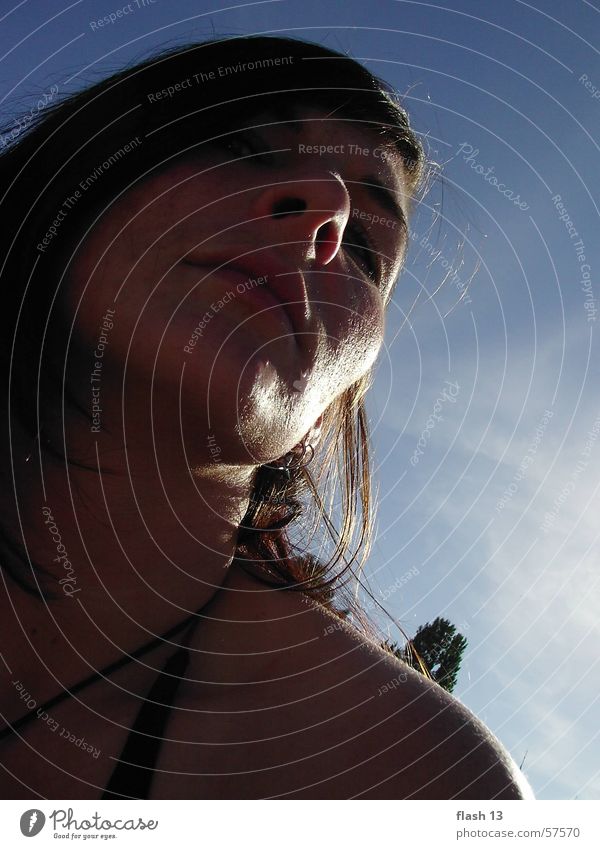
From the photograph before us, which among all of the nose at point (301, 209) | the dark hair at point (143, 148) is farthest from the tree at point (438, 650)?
the nose at point (301, 209)

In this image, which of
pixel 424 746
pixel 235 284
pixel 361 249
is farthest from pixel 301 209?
pixel 424 746

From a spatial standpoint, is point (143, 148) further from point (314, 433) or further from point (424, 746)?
point (424, 746)

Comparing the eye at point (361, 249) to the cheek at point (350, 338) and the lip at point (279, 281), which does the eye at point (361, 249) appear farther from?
the lip at point (279, 281)

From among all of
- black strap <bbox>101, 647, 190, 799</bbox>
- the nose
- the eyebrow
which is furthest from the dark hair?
black strap <bbox>101, 647, 190, 799</bbox>

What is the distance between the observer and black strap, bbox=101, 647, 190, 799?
78 cm

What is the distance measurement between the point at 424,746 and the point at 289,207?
0.74 metres

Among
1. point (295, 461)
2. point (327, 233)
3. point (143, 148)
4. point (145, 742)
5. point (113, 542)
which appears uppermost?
point (143, 148)

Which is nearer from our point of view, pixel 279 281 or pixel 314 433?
pixel 279 281

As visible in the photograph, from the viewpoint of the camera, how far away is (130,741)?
0.82 meters

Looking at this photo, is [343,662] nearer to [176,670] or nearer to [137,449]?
[176,670]

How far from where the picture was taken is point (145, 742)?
0.82 meters

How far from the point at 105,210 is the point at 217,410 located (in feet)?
1.18

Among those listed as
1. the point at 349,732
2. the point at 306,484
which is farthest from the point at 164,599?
the point at 306,484

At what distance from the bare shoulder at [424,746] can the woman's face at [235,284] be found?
15.6 inches
